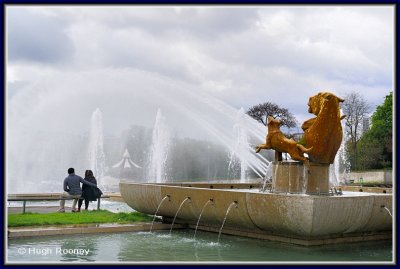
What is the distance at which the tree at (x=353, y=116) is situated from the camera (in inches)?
2116

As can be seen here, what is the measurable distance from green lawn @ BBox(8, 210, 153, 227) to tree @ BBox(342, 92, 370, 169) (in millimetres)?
41862

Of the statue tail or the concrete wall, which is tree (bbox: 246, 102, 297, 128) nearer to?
the concrete wall

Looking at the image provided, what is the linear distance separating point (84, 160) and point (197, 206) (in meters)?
18.5

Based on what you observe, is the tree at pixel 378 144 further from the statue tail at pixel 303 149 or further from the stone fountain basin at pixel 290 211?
the stone fountain basin at pixel 290 211

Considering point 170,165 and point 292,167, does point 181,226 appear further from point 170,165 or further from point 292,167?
point 170,165

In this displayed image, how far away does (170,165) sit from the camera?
40.4 meters

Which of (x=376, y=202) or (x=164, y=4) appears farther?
(x=376, y=202)

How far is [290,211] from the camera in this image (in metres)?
10.2

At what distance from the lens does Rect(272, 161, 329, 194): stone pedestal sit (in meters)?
11.9

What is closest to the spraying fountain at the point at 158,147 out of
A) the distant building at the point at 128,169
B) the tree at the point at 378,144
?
the distant building at the point at 128,169

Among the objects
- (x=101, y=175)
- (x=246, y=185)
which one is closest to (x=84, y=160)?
(x=101, y=175)

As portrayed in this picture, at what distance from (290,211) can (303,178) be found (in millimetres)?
1772

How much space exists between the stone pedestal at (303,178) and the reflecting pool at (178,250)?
1363mm

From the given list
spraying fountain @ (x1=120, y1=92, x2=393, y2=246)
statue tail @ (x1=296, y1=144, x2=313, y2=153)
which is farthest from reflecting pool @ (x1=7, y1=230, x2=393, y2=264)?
statue tail @ (x1=296, y1=144, x2=313, y2=153)
